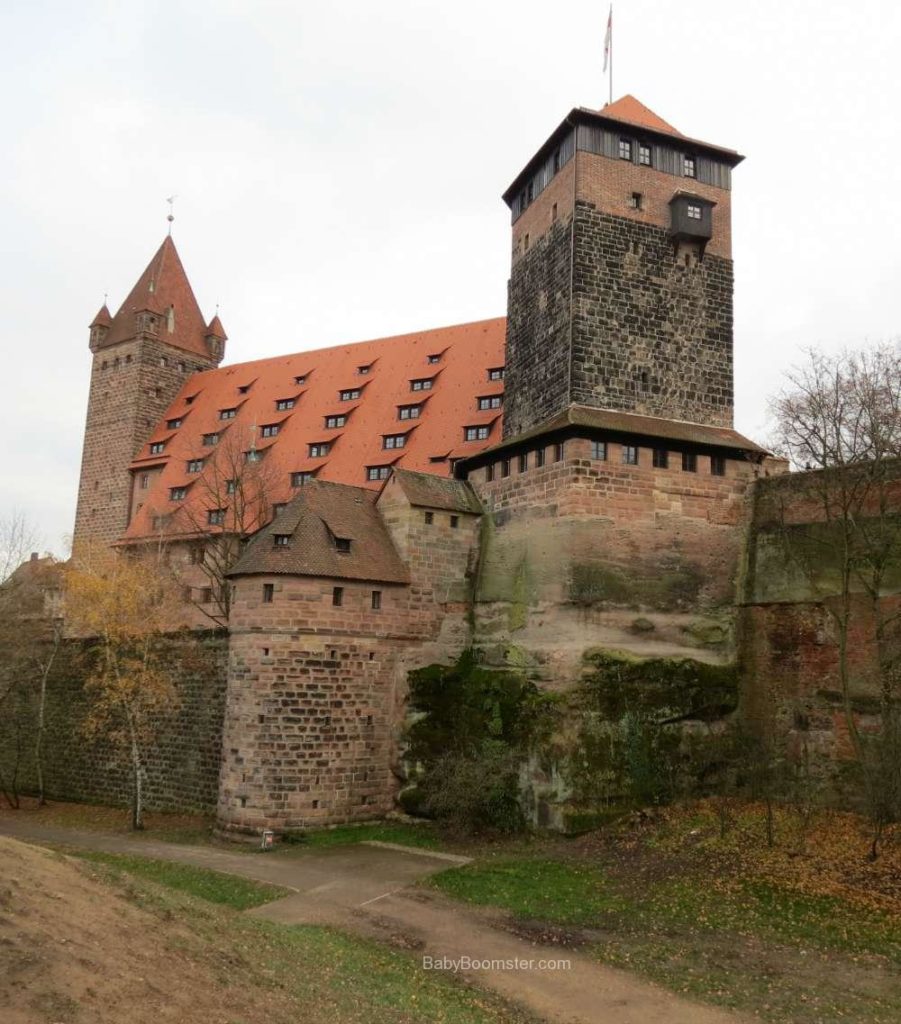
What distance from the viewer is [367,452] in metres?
36.4

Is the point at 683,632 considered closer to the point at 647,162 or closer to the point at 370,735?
the point at 370,735

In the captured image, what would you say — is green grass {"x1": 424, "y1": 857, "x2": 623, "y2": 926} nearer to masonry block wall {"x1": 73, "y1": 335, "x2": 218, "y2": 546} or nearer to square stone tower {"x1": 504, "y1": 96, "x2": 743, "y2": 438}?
square stone tower {"x1": 504, "y1": 96, "x2": 743, "y2": 438}

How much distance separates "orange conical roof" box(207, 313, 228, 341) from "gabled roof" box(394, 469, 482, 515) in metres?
30.8

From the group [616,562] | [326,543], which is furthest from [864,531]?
[326,543]

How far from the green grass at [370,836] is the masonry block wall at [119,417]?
2781 centimetres

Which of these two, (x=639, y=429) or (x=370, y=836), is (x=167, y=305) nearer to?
(x=639, y=429)

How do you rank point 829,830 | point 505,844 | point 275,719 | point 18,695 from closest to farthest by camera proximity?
point 829,830 → point 505,844 → point 275,719 → point 18,695

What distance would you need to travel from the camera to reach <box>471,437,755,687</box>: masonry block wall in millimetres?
21203

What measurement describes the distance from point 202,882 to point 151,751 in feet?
32.3

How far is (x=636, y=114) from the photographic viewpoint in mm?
25766

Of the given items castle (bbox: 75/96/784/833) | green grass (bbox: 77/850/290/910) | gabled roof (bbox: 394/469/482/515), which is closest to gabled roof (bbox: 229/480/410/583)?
castle (bbox: 75/96/784/833)

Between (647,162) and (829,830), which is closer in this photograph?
(829,830)

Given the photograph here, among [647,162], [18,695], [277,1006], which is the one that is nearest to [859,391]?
[647,162]

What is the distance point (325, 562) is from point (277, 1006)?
13.8 metres
